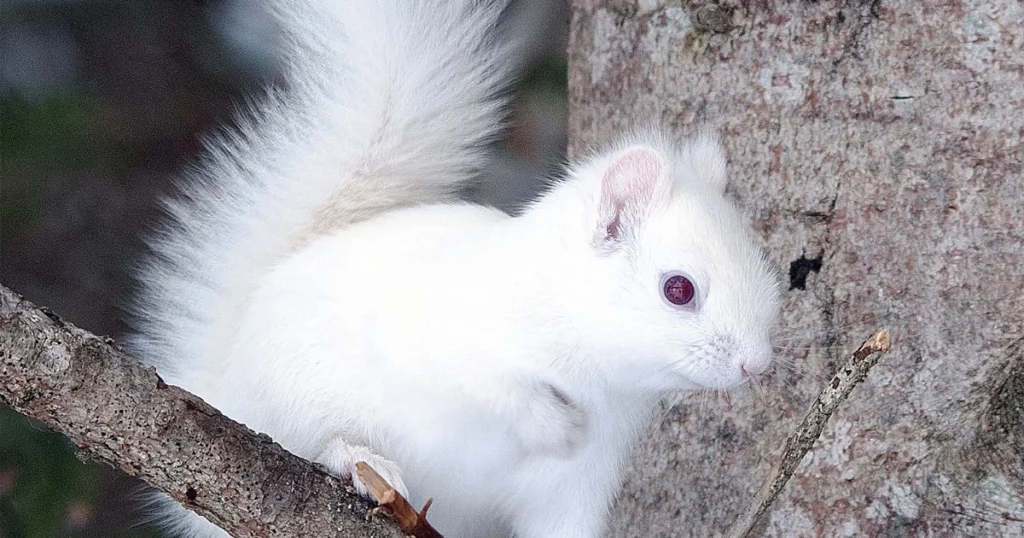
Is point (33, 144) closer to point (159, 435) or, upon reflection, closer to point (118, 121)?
point (118, 121)

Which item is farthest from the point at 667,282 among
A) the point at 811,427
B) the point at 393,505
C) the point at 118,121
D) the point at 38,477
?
the point at 118,121

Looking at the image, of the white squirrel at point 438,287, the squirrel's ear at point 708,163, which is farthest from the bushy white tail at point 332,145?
the squirrel's ear at point 708,163

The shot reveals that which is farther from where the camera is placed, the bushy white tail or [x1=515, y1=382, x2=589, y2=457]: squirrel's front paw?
the bushy white tail

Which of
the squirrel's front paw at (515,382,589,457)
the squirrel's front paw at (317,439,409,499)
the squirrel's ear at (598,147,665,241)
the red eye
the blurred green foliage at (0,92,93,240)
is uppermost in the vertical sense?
the blurred green foliage at (0,92,93,240)

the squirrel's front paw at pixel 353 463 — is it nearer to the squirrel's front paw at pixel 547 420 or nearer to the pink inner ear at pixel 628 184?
the squirrel's front paw at pixel 547 420

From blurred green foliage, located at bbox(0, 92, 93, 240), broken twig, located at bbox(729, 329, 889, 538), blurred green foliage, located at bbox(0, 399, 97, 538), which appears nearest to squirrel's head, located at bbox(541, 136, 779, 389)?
broken twig, located at bbox(729, 329, 889, 538)

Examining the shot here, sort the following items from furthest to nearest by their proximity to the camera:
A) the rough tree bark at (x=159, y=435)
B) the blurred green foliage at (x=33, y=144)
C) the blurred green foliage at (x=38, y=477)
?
the blurred green foliage at (x=33, y=144), the blurred green foliage at (x=38, y=477), the rough tree bark at (x=159, y=435)

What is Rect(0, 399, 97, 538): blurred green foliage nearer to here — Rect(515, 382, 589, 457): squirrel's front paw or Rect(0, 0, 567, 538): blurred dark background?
Rect(0, 0, 567, 538): blurred dark background
